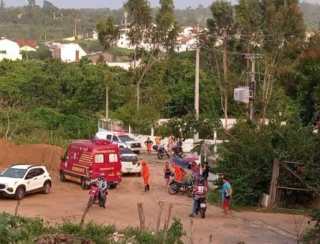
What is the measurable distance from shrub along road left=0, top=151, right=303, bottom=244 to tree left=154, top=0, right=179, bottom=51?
45.7m

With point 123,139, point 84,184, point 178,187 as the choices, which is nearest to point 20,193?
point 84,184

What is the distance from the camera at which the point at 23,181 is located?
1151 inches

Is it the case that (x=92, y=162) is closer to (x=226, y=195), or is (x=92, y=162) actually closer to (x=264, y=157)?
(x=226, y=195)

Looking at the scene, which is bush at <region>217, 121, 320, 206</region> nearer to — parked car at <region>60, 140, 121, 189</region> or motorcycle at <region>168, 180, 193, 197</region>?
motorcycle at <region>168, 180, 193, 197</region>

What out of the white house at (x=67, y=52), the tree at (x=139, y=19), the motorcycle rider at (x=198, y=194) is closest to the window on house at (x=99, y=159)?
the motorcycle rider at (x=198, y=194)

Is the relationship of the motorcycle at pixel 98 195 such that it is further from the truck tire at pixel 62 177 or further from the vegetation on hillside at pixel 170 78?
the vegetation on hillside at pixel 170 78

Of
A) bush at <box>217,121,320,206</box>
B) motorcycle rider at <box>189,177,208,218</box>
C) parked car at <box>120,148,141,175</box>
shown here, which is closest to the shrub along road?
motorcycle rider at <box>189,177,208,218</box>

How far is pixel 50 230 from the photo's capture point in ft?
58.2

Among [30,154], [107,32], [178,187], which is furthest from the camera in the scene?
[107,32]

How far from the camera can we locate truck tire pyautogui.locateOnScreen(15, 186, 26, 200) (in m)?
28.8

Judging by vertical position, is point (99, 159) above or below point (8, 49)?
above

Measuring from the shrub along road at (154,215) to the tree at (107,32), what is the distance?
43808 mm

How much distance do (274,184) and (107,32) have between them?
50794 mm

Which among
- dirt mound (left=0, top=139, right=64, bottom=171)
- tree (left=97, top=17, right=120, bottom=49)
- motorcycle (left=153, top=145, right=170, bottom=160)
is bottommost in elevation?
motorcycle (left=153, top=145, right=170, bottom=160)
